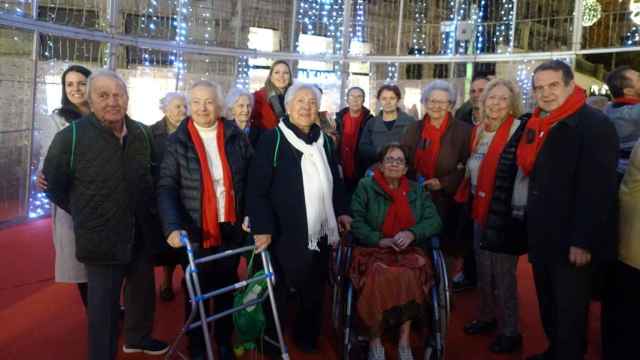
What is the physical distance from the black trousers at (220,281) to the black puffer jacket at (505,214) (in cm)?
144

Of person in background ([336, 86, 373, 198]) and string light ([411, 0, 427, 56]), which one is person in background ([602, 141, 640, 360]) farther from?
string light ([411, 0, 427, 56])

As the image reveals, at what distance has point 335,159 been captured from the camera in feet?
10.7

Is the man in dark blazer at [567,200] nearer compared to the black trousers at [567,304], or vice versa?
the man in dark blazer at [567,200]

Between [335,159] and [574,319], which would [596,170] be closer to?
[574,319]

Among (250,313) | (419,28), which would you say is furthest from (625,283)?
(419,28)

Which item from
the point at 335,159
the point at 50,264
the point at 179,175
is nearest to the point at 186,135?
the point at 179,175

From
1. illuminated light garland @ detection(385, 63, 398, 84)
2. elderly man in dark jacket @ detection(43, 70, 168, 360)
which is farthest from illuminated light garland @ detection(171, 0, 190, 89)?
elderly man in dark jacket @ detection(43, 70, 168, 360)

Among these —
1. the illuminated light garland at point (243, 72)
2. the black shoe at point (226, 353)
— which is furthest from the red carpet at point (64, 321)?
the illuminated light garland at point (243, 72)

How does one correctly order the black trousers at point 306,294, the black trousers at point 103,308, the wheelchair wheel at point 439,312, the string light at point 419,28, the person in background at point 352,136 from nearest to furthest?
the black trousers at point 103,308, the wheelchair wheel at point 439,312, the black trousers at point 306,294, the person in background at point 352,136, the string light at point 419,28

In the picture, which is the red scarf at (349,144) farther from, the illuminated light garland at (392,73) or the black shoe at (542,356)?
the illuminated light garland at (392,73)

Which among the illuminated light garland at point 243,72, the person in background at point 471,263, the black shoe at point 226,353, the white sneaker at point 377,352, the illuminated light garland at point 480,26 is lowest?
the black shoe at point 226,353

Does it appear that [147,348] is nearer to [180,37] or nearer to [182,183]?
[182,183]

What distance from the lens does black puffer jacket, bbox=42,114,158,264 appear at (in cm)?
239

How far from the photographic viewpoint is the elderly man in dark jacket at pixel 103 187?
7.86 ft
